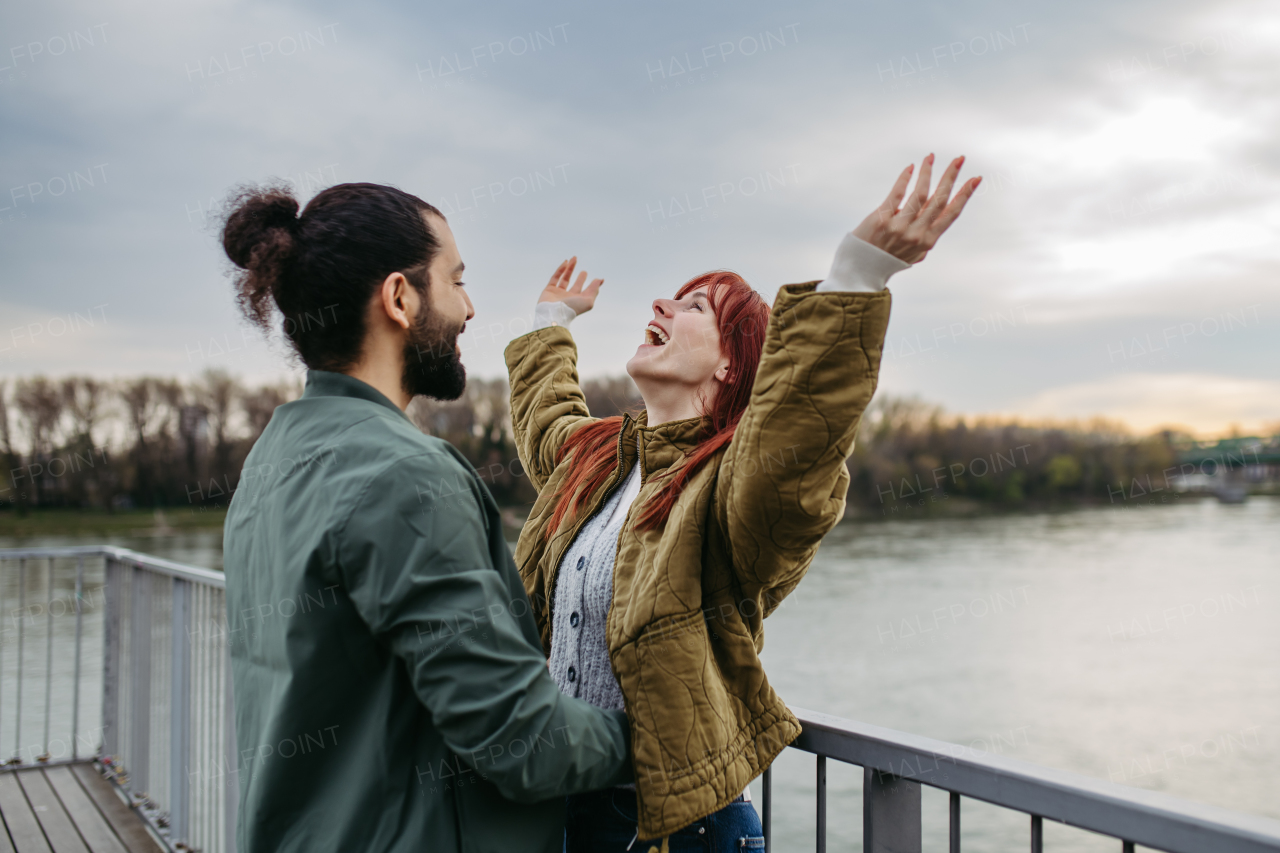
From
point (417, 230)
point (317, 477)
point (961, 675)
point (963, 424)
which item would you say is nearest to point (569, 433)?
point (417, 230)

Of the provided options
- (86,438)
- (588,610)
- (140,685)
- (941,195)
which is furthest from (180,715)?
(86,438)

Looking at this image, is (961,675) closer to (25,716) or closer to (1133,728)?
(1133,728)

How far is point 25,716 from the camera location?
878 cm

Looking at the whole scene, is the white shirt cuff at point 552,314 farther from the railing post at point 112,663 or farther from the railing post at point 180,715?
the railing post at point 112,663

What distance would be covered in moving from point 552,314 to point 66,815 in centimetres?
300

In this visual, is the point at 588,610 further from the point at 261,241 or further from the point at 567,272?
the point at 567,272

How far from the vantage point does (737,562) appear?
1.19 m

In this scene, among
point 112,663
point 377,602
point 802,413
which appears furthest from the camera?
point 112,663

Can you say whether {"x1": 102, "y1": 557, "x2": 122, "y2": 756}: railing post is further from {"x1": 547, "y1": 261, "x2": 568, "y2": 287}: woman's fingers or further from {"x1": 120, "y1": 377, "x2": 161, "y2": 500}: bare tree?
{"x1": 120, "y1": 377, "x2": 161, "y2": 500}: bare tree

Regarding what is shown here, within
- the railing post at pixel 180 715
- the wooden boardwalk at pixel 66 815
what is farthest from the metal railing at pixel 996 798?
the wooden boardwalk at pixel 66 815

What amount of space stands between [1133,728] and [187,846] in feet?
100

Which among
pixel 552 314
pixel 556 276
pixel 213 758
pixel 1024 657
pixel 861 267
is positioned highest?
pixel 556 276

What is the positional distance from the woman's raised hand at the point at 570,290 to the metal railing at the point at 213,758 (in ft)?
3.81

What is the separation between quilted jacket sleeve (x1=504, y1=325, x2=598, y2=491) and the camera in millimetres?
1878
